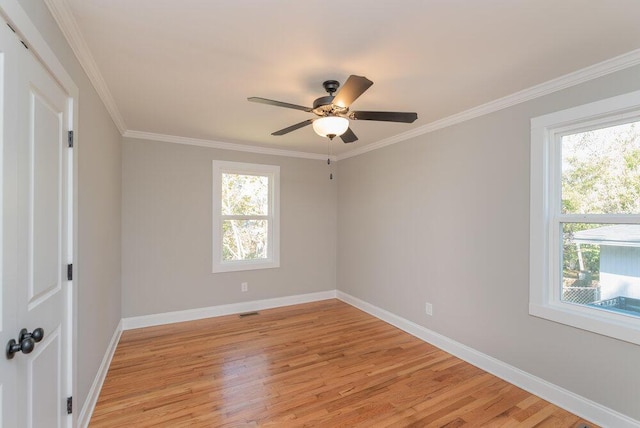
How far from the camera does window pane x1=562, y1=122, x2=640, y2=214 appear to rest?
208cm

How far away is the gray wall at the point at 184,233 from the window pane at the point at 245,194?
0.25 m

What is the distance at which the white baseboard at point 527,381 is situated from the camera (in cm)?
205

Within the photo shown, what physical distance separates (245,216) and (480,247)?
3123 millimetres

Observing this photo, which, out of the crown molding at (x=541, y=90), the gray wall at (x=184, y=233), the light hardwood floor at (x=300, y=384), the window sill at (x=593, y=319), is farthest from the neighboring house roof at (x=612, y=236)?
the gray wall at (x=184, y=233)

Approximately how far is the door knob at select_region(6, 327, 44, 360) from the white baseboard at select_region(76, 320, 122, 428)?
3.51 ft

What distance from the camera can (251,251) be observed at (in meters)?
4.61

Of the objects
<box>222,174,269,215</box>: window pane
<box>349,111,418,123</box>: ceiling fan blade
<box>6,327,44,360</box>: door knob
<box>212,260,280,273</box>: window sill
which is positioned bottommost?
<box>212,260,280,273</box>: window sill

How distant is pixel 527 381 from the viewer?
2500 mm

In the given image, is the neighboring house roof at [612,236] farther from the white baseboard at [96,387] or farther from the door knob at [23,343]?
the white baseboard at [96,387]

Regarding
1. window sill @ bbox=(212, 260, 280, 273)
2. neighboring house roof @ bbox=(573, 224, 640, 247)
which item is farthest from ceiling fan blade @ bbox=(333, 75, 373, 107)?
window sill @ bbox=(212, 260, 280, 273)

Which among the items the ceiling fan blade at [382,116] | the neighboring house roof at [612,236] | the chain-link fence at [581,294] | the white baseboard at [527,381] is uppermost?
the ceiling fan blade at [382,116]

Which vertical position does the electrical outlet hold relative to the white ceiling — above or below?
below

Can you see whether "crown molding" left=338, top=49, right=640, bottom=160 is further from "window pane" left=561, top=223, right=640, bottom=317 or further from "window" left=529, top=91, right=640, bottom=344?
"window pane" left=561, top=223, right=640, bottom=317

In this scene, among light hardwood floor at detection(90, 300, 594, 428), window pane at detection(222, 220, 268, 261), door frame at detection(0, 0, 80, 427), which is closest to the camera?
door frame at detection(0, 0, 80, 427)
